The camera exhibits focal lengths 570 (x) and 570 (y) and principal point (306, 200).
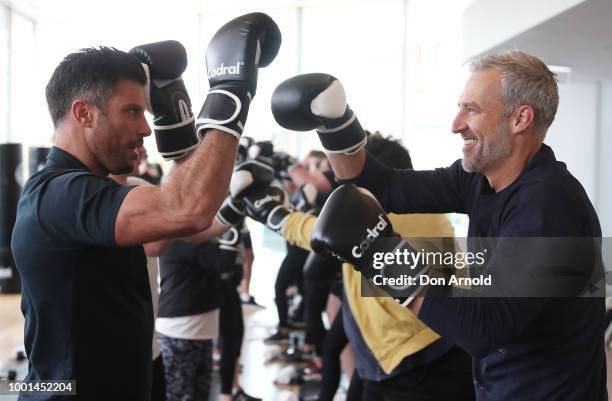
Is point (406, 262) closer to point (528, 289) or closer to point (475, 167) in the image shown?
point (528, 289)

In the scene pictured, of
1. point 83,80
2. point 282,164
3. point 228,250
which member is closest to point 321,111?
point 83,80

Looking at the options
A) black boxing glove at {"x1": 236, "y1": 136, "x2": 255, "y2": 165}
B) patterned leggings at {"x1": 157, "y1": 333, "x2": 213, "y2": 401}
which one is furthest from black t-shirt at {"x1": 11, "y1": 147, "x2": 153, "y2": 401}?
black boxing glove at {"x1": 236, "y1": 136, "x2": 255, "y2": 165}

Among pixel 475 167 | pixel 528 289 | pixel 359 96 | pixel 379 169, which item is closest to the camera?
pixel 528 289

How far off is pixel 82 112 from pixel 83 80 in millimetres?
64

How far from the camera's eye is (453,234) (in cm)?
199

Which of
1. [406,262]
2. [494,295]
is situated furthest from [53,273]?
[494,295]

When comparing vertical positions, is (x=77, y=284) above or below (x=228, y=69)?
below

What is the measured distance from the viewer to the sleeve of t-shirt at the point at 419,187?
1.57 meters

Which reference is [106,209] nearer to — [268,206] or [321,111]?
[321,111]

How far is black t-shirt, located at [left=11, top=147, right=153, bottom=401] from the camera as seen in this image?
1.03 meters

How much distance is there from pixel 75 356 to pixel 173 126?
0.56m

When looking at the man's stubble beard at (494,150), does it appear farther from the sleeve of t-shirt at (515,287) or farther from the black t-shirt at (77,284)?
the black t-shirt at (77,284)

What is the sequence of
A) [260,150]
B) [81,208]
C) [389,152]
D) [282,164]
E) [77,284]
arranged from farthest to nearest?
[282,164]
[260,150]
[389,152]
[77,284]
[81,208]

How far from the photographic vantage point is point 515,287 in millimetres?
1043
